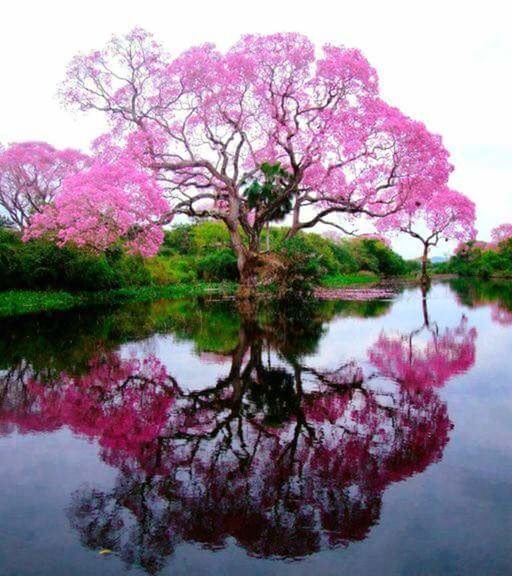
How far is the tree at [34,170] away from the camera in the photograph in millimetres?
35438

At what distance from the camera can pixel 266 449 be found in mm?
6027

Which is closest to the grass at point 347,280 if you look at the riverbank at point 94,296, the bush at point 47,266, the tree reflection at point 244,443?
the riverbank at point 94,296

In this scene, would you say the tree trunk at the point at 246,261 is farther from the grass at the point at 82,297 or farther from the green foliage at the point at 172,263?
the grass at the point at 82,297

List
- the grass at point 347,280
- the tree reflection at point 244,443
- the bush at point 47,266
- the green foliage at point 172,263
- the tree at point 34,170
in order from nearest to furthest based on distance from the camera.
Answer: the tree reflection at point 244,443 < the green foliage at point 172,263 < the bush at point 47,266 < the tree at point 34,170 < the grass at point 347,280

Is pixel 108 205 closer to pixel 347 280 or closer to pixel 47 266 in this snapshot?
pixel 47 266

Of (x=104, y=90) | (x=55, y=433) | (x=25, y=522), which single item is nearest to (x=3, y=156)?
(x=104, y=90)

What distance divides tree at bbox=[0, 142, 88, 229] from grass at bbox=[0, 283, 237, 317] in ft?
30.5

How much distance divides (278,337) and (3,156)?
94.0 ft

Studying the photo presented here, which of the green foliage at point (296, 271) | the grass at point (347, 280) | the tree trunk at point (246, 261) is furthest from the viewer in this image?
the grass at point (347, 280)

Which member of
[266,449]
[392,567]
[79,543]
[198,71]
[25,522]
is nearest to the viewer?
[392,567]

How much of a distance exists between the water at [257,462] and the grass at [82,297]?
13079mm

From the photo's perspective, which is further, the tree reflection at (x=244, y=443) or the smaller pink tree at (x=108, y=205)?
the smaller pink tree at (x=108, y=205)

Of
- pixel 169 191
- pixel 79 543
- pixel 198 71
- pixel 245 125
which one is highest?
pixel 198 71

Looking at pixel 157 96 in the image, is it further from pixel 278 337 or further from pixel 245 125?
pixel 278 337
